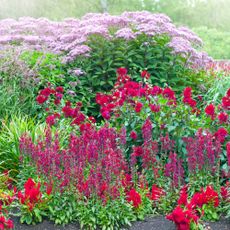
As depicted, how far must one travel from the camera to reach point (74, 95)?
766 centimetres

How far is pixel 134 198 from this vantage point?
4.52 m

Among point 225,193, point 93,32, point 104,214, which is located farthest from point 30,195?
point 93,32

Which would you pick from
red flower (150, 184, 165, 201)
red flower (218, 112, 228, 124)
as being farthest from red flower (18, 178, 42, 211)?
red flower (218, 112, 228, 124)

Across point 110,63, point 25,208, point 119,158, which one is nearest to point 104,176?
point 119,158

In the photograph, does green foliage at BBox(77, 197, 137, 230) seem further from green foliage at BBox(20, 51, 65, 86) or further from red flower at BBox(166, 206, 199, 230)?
green foliage at BBox(20, 51, 65, 86)

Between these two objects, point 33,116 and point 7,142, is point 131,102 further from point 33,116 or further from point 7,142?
point 33,116

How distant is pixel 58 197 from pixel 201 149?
4.92 ft

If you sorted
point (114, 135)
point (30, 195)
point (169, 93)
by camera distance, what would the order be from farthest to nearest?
point (169, 93) < point (114, 135) < point (30, 195)

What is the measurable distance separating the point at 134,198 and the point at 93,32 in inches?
164

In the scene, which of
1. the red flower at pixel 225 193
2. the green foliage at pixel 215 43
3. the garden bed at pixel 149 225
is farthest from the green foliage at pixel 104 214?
the green foliage at pixel 215 43

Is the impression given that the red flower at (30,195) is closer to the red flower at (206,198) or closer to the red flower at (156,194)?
the red flower at (156,194)

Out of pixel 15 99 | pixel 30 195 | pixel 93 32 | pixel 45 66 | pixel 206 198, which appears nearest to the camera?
pixel 30 195

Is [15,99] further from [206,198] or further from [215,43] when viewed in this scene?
[215,43]

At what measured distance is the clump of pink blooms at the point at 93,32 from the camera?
8.05 m
